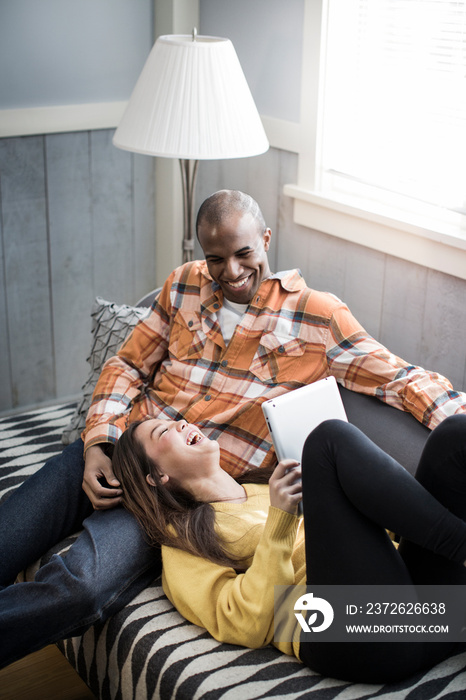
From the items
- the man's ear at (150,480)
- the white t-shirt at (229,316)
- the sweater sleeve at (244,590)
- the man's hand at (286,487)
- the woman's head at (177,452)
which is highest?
the white t-shirt at (229,316)

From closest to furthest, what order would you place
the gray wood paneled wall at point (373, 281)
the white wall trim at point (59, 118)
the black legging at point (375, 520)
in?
the black legging at point (375, 520), the gray wood paneled wall at point (373, 281), the white wall trim at point (59, 118)

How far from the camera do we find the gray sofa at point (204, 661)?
1.33 metres

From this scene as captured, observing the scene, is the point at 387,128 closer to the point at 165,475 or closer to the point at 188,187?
the point at 188,187

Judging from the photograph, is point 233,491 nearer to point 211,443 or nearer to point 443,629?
point 211,443

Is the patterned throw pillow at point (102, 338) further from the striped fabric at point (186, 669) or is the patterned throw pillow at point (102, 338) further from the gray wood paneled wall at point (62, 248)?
the gray wood paneled wall at point (62, 248)

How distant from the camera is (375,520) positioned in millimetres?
1289

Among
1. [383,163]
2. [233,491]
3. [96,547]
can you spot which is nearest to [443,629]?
[233,491]

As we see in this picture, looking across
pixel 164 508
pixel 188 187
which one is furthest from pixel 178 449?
pixel 188 187

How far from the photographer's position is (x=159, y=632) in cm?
149

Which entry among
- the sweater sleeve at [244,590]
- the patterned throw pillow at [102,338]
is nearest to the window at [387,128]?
the patterned throw pillow at [102,338]

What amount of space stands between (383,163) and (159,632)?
1418 mm

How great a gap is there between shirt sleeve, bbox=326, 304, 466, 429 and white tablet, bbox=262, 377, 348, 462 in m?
0.14

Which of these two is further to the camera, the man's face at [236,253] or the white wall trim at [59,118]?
the white wall trim at [59,118]

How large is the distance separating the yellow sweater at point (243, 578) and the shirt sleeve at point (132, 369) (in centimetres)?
48
